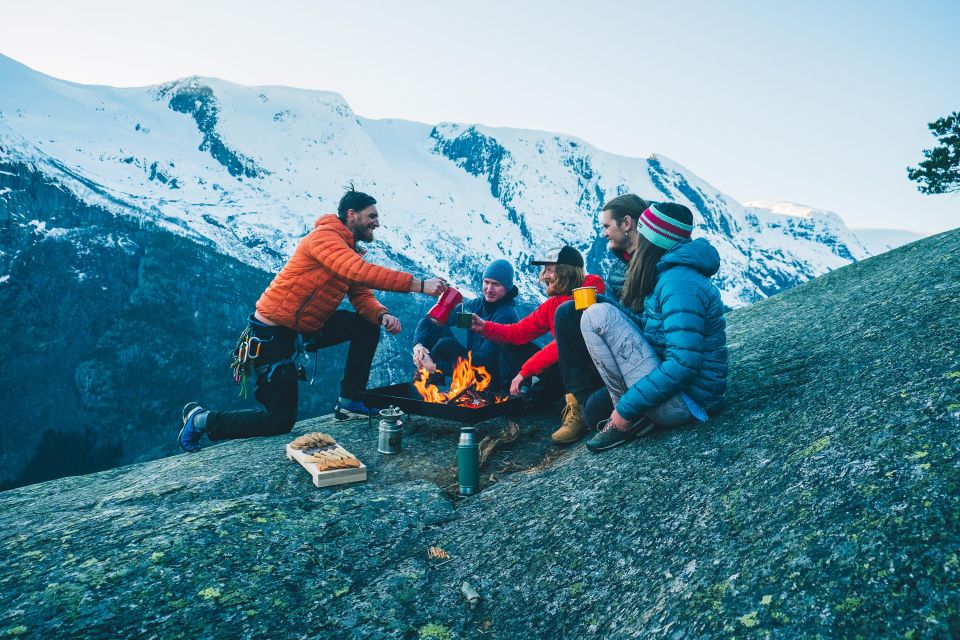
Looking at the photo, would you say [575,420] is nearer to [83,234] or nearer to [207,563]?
[207,563]

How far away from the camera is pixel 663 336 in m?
4.87

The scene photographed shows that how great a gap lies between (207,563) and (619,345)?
3690 mm

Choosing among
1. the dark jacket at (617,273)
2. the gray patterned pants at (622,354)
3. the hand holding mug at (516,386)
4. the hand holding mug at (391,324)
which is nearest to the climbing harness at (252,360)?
the hand holding mug at (391,324)

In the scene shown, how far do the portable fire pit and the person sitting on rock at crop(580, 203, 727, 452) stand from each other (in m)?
1.68

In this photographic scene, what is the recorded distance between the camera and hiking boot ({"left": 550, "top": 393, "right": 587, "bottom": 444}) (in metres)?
6.26

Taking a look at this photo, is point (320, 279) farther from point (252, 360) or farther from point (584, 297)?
point (584, 297)

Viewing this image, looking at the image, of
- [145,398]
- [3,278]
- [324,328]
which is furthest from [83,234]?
[324,328]

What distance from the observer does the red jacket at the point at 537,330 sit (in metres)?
6.95

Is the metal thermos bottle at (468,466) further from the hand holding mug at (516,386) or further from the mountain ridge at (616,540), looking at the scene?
the hand holding mug at (516,386)

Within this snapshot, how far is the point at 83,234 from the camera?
160000mm

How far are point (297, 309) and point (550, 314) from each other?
11.5 ft

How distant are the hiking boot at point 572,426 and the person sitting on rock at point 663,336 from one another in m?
0.86

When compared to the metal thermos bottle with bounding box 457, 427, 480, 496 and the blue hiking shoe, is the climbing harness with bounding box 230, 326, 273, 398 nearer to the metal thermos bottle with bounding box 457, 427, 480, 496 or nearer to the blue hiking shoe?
the blue hiking shoe

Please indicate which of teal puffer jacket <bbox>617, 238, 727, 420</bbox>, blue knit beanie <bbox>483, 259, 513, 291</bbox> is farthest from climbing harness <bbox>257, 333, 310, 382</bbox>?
teal puffer jacket <bbox>617, 238, 727, 420</bbox>
